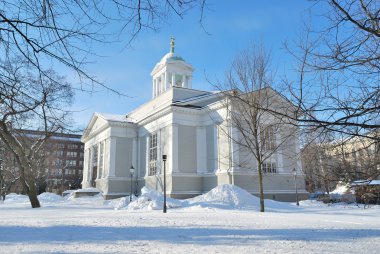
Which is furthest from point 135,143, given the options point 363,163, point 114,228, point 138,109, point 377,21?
point 377,21

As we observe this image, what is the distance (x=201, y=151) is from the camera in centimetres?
2809

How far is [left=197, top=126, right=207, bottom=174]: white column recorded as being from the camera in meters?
27.8

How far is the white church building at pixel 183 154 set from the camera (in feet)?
85.1

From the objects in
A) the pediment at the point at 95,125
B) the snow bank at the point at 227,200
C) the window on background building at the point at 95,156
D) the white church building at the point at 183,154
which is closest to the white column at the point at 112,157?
the white church building at the point at 183,154

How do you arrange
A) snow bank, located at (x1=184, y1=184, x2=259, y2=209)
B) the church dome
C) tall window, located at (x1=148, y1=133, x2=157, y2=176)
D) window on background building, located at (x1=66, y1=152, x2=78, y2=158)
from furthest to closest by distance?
window on background building, located at (x1=66, y1=152, x2=78, y2=158)
the church dome
tall window, located at (x1=148, y1=133, x2=157, y2=176)
snow bank, located at (x1=184, y1=184, x2=259, y2=209)

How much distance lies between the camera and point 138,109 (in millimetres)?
38219

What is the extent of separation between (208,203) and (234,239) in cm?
1166

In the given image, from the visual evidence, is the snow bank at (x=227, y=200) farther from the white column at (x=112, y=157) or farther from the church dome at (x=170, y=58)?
the church dome at (x=170, y=58)

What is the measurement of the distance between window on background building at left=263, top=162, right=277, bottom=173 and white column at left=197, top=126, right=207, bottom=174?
4702mm

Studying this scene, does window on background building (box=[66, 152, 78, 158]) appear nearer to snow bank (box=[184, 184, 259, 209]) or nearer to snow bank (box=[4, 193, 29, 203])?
snow bank (box=[4, 193, 29, 203])

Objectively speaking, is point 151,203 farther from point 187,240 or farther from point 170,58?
point 170,58

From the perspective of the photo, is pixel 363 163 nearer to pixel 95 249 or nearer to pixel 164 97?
pixel 95 249

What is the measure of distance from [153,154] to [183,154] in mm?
4434

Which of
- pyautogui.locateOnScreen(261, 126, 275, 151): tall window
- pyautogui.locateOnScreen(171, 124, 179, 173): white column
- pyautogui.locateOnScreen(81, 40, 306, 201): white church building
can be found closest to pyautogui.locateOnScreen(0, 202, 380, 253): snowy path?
pyautogui.locateOnScreen(261, 126, 275, 151): tall window
